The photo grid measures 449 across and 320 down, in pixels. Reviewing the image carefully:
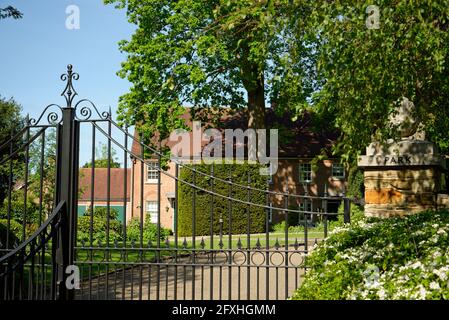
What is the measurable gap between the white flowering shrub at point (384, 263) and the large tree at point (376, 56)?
1.80 meters

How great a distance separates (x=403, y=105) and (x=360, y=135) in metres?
0.78

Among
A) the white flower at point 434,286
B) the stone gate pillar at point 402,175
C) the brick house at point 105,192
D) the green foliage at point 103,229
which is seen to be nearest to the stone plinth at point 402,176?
the stone gate pillar at point 402,175

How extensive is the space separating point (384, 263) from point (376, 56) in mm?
3550

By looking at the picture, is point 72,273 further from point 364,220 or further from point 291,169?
point 291,169

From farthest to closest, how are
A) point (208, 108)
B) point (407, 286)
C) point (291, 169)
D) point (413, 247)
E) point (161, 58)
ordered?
point (291, 169) → point (208, 108) → point (161, 58) → point (413, 247) → point (407, 286)

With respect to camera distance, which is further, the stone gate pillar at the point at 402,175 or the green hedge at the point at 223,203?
the green hedge at the point at 223,203

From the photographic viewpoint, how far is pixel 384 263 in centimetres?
444

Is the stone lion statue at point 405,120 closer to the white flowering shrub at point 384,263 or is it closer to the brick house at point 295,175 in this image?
the white flowering shrub at point 384,263

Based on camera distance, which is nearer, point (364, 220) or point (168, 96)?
point (364, 220)

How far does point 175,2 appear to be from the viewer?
810 inches

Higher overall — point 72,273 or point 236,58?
point 236,58

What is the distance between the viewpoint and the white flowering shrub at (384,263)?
12.9ft

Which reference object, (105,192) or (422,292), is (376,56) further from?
(105,192)
